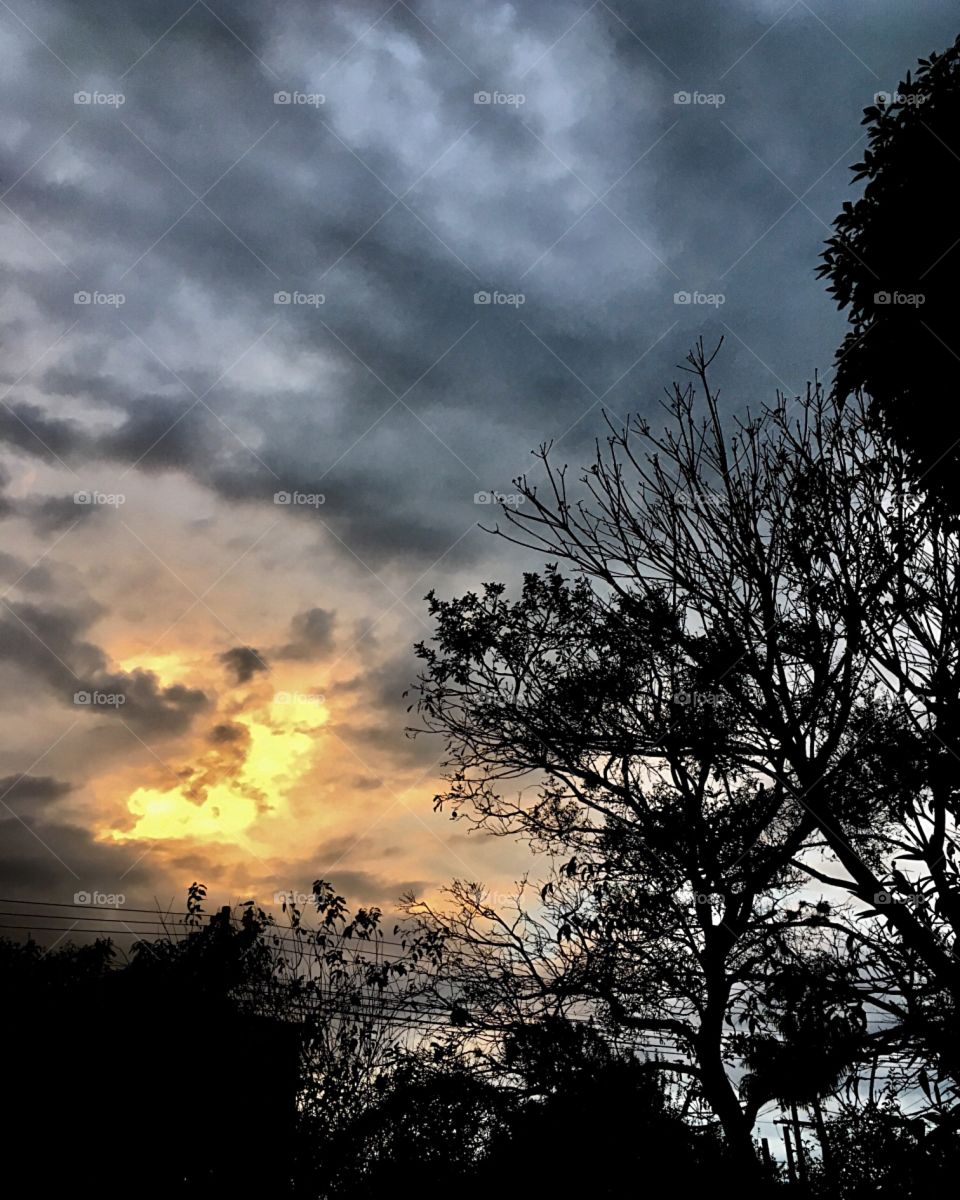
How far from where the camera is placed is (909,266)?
8.00 m

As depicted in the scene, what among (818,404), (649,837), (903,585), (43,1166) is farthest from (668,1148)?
(818,404)

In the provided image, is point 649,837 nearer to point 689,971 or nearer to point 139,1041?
point 689,971

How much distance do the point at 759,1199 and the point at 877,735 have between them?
5.94 metres

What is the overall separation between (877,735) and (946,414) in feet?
11.3

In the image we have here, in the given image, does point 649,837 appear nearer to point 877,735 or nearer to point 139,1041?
point 877,735

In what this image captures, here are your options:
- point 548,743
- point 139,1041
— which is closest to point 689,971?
point 548,743

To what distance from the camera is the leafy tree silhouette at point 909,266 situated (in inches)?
290

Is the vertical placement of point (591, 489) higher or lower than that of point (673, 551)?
higher

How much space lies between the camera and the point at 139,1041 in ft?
32.5

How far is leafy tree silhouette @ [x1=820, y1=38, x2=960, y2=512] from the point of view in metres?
7.37

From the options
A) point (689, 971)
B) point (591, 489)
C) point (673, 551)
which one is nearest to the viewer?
point (673, 551)

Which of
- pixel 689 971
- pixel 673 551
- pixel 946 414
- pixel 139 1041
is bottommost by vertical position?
pixel 139 1041

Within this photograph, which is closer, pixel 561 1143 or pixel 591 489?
pixel 591 489

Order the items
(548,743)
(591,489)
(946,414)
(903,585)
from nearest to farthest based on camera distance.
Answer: (903,585) < (591,489) < (946,414) < (548,743)
